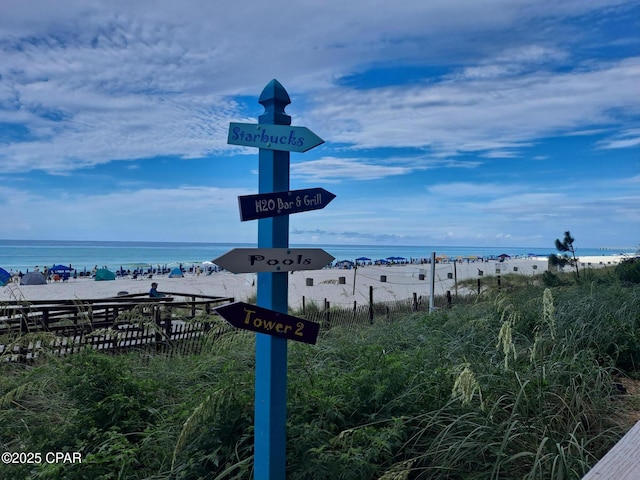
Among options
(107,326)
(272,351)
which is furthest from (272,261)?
(107,326)

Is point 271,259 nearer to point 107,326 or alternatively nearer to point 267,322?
point 267,322

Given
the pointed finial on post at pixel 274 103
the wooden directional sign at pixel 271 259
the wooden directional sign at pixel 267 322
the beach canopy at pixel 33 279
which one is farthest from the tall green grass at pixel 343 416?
the beach canopy at pixel 33 279

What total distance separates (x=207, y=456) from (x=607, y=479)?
80.2 inches

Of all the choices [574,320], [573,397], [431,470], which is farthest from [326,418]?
[574,320]

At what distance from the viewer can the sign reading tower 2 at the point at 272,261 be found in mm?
2725

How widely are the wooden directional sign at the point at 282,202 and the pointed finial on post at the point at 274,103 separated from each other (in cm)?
46

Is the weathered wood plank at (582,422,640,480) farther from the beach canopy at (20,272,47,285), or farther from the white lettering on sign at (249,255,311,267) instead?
the beach canopy at (20,272,47,285)

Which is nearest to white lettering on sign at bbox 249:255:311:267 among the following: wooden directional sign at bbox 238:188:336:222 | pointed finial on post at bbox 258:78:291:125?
wooden directional sign at bbox 238:188:336:222

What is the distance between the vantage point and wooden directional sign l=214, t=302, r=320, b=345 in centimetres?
258

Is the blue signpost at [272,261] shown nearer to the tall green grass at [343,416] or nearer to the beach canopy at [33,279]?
the tall green grass at [343,416]

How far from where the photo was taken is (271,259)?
2.77m

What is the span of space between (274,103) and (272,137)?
228 mm

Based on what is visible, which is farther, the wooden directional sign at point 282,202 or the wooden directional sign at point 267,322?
the wooden directional sign at point 282,202

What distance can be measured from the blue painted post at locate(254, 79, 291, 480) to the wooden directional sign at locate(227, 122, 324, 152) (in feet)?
0.19
